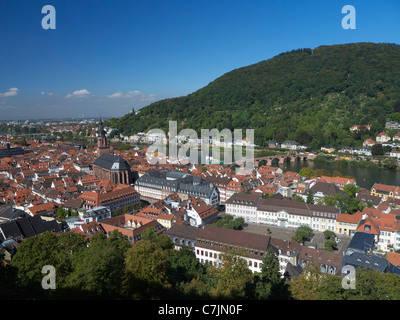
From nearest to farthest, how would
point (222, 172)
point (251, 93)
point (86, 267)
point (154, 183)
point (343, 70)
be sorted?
point (86, 267) → point (154, 183) → point (222, 172) → point (343, 70) → point (251, 93)

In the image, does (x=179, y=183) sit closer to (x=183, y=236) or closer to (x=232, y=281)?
(x=183, y=236)

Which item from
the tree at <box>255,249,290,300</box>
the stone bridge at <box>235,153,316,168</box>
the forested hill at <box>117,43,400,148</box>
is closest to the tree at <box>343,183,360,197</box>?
the tree at <box>255,249,290,300</box>

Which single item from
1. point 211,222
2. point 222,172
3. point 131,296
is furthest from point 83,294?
point 222,172

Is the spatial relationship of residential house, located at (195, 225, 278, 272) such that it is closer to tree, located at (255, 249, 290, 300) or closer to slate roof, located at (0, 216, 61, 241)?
tree, located at (255, 249, 290, 300)

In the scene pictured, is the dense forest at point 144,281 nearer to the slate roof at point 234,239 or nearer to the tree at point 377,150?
the slate roof at point 234,239
